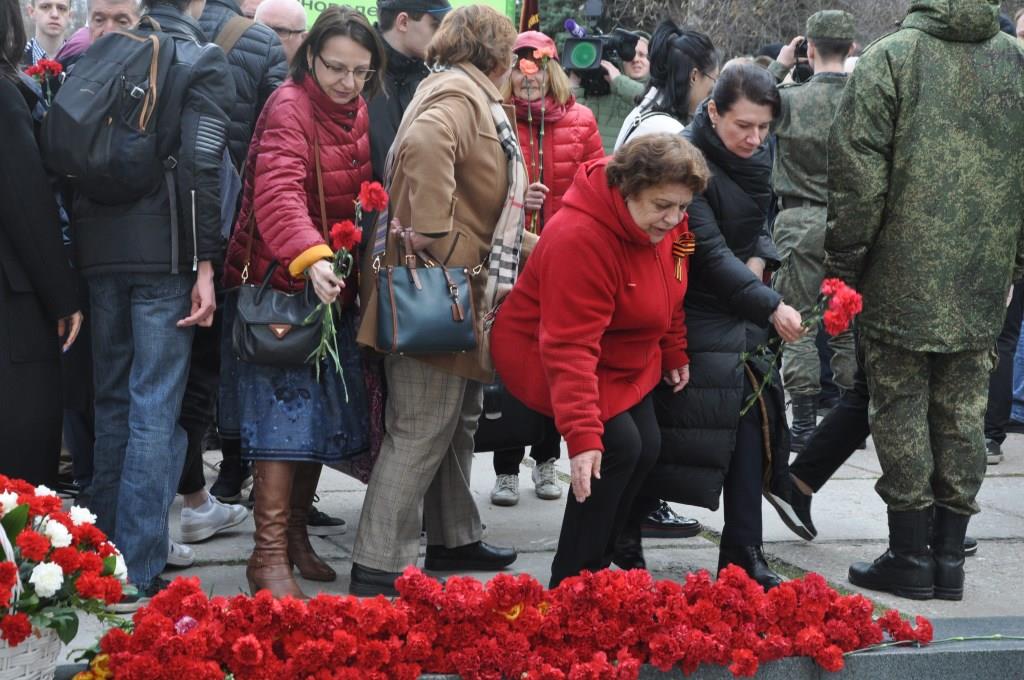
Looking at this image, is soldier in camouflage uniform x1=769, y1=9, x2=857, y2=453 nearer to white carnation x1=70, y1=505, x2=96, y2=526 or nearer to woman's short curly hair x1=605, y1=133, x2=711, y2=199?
woman's short curly hair x1=605, y1=133, x2=711, y2=199

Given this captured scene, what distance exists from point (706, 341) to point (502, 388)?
90 cm

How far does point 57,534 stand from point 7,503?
0.15 meters

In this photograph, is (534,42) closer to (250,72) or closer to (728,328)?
(250,72)

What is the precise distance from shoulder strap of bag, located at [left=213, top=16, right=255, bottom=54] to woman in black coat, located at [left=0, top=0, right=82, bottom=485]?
1.19m

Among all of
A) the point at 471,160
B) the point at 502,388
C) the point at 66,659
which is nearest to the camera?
the point at 66,659

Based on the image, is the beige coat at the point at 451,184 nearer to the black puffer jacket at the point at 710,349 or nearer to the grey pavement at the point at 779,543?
the black puffer jacket at the point at 710,349

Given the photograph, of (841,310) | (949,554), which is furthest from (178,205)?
(949,554)

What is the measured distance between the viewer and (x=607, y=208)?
4180 millimetres

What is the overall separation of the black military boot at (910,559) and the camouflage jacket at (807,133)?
9.74 feet

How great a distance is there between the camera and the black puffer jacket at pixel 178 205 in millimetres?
4375

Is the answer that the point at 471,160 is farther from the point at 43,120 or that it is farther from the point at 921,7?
the point at 921,7

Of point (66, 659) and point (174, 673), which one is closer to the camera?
point (174, 673)

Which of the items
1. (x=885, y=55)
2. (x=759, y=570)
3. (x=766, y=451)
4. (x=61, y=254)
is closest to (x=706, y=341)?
(x=766, y=451)

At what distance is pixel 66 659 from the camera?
366 centimetres
